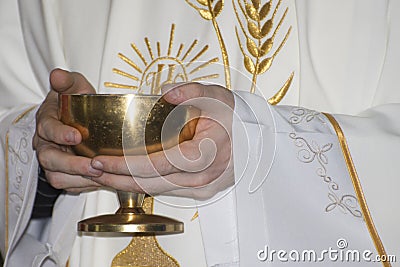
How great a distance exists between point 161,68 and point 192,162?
0.45 metres

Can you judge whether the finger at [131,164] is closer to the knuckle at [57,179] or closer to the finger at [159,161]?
the finger at [159,161]

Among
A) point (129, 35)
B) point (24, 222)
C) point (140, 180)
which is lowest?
A: point (24, 222)

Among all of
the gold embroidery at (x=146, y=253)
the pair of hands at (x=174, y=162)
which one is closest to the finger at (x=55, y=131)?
the pair of hands at (x=174, y=162)

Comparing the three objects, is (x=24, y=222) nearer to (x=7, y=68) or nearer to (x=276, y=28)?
(x=7, y=68)

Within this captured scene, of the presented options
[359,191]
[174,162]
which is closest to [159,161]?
[174,162]

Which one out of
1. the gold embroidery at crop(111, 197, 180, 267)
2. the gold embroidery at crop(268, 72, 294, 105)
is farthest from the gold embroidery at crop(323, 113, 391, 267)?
the gold embroidery at crop(111, 197, 180, 267)

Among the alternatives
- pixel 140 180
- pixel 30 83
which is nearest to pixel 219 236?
pixel 140 180

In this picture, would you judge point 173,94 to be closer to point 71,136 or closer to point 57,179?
point 71,136

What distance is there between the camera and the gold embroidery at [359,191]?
1.58m

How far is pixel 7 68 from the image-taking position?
7.19 feet

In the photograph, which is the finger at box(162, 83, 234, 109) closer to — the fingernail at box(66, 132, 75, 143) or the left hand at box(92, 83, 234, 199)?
the left hand at box(92, 83, 234, 199)

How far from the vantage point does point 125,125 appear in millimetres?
1454

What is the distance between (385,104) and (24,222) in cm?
80

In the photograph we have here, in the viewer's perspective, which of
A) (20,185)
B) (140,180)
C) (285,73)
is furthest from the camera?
(20,185)
